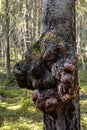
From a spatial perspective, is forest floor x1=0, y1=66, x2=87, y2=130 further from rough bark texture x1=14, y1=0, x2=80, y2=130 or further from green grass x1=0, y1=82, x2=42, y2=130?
rough bark texture x1=14, y1=0, x2=80, y2=130

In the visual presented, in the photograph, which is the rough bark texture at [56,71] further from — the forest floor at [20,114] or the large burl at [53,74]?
the forest floor at [20,114]

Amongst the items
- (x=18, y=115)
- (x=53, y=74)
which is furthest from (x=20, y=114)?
(x=53, y=74)

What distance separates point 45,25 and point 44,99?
4.12 ft

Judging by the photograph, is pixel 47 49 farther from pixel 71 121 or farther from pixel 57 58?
pixel 71 121

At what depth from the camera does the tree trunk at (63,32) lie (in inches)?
181

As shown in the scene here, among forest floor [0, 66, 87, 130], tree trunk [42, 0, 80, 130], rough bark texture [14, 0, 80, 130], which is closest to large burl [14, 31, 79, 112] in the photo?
rough bark texture [14, 0, 80, 130]

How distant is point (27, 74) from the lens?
461cm

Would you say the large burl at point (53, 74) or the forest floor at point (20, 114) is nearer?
the large burl at point (53, 74)

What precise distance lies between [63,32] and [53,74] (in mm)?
810

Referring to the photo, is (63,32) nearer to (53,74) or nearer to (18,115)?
(53,74)

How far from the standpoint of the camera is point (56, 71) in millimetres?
4133

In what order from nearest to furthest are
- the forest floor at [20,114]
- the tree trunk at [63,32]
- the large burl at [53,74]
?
the large burl at [53,74], the tree trunk at [63,32], the forest floor at [20,114]

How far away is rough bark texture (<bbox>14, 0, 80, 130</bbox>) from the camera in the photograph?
4091mm

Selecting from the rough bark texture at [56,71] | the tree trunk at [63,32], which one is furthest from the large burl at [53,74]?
the tree trunk at [63,32]
